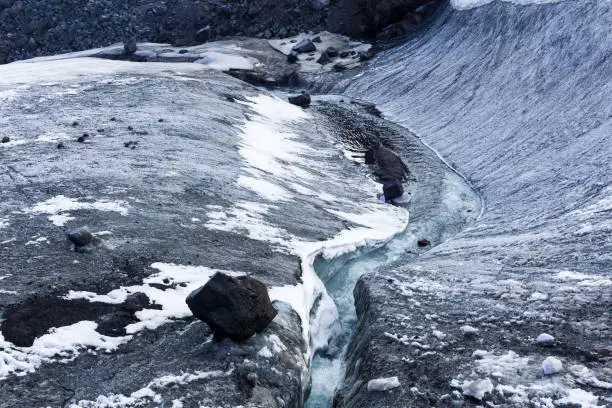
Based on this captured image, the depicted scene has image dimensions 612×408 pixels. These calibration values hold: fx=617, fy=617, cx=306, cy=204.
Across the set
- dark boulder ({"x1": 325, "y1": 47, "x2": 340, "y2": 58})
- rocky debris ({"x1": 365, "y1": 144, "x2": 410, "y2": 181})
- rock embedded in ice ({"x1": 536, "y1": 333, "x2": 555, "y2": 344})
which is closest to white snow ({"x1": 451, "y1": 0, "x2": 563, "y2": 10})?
dark boulder ({"x1": 325, "y1": 47, "x2": 340, "y2": 58})

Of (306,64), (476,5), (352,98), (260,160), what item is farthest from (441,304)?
(306,64)

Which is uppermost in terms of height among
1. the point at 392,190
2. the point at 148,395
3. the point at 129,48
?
the point at 148,395

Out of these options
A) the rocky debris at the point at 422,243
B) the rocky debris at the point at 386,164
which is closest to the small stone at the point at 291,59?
the rocky debris at the point at 386,164

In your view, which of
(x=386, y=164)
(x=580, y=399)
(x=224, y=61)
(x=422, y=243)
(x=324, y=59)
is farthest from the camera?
(x=324, y=59)

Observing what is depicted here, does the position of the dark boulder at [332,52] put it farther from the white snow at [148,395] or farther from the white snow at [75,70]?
the white snow at [148,395]

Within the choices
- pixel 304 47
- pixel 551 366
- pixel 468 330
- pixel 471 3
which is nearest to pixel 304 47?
pixel 304 47

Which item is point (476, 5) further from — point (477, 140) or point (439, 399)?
point (439, 399)

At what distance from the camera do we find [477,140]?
21.9 m

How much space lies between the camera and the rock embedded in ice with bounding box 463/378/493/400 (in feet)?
24.9

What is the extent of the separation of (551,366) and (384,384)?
6.98 ft

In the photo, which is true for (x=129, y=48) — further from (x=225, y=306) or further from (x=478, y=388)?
(x=478, y=388)

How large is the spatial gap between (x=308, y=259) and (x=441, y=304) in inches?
122

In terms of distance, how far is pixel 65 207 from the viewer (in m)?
11.8

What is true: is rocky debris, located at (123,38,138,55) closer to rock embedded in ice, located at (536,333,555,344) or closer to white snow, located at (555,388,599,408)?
rock embedded in ice, located at (536,333,555,344)
